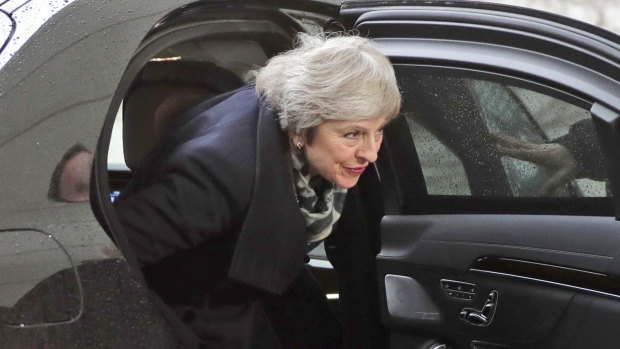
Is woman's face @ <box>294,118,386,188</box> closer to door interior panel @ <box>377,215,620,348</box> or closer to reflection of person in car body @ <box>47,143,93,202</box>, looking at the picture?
door interior panel @ <box>377,215,620,348</box>

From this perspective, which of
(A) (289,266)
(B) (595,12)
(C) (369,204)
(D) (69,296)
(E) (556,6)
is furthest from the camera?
Result: (B) (595,12)

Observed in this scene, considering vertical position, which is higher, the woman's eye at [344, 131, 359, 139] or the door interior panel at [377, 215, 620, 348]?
the woman's eye at [344, 131, 359, 139]

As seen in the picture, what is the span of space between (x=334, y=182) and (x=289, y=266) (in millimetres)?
234

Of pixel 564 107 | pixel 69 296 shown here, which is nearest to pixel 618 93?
pixel 564 107

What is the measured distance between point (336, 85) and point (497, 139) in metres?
0.41

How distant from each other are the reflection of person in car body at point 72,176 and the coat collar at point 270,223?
507 mm

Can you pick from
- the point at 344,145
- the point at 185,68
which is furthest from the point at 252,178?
the point at 185,68

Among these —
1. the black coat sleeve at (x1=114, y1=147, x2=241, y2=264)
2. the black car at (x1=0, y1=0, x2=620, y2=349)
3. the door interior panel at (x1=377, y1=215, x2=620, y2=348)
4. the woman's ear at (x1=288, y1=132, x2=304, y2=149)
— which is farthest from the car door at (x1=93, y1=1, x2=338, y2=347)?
the door interior panel at (x1=377, y1=215, x2=620, y2=348)

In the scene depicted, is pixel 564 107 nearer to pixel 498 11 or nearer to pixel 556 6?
pixel 498 11

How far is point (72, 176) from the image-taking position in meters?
2.24

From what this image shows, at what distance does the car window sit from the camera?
102 inches

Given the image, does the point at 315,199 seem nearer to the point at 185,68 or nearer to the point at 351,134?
the point at 351,134

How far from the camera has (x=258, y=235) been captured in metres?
2.69

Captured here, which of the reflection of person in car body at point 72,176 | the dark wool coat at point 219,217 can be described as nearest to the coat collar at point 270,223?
the dark wool coat at point 219,217
